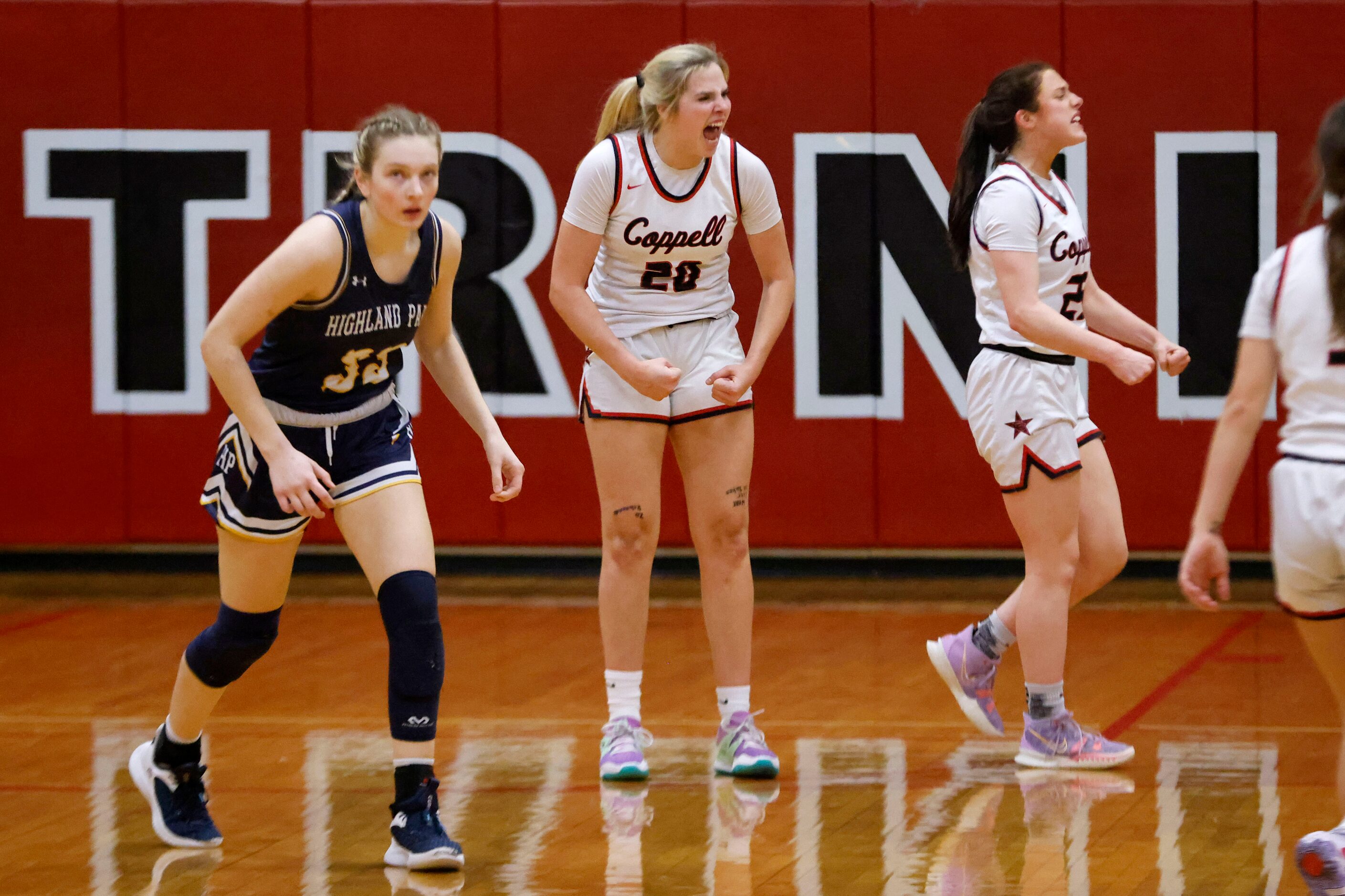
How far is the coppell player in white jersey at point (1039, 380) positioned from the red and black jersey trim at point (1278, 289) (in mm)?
1325

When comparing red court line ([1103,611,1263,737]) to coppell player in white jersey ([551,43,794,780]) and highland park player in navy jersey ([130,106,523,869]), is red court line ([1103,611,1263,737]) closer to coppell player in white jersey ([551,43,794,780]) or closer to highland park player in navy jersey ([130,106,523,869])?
coppell player in white jersey ([551,43,794,780])

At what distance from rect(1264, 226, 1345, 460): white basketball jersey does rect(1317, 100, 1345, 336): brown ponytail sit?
0.7 inches

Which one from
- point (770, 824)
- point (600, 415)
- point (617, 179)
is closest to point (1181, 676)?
point (770, 824)

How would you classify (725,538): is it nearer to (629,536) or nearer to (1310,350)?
(629,536)

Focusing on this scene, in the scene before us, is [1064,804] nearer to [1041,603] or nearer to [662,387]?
[1041,603]

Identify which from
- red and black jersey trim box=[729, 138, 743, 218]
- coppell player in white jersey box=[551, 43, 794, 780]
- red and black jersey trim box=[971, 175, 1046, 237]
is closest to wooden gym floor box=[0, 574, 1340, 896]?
coppell player in white jersey box=[551, 43, 794, 780]

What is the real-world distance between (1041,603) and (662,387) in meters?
1.08

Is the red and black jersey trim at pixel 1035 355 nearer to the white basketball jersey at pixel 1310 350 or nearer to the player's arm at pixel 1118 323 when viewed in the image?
the player's arm at pixel 1118 323

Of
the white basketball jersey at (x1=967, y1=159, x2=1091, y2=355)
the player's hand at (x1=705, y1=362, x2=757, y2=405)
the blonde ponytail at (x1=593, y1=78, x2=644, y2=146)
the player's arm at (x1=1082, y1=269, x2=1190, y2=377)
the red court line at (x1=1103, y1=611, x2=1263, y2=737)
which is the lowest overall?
the red court line at (x1=1103, y1=611, x2=1263, y2=737)

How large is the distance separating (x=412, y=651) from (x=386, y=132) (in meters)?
1.03

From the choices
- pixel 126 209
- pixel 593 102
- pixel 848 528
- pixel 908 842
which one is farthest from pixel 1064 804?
pixel 126 209

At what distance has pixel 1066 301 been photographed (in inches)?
169

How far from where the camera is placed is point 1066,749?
4.33 metres

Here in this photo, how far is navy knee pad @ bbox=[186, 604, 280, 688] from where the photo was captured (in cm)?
361
